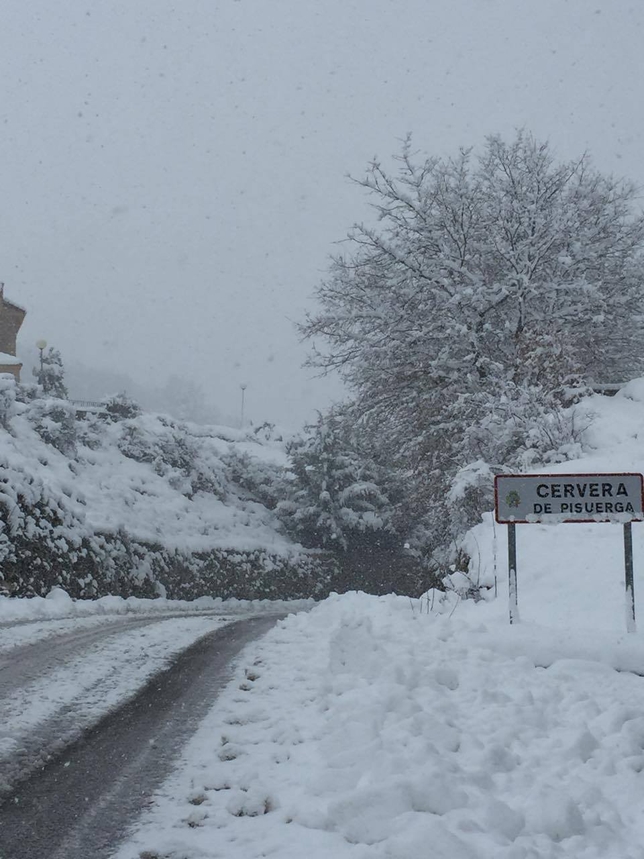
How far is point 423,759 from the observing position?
385 cm

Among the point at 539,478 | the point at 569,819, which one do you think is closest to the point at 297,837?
the point at 569,819

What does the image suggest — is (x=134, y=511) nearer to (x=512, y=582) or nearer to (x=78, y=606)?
(x=78, y=606)

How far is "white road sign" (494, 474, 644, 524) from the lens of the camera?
693cm

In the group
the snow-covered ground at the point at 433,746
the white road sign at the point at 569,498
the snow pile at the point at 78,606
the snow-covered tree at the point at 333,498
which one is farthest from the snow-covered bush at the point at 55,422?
the white road sign at the point at 569,498

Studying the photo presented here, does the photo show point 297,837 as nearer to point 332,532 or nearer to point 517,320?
point 517,320

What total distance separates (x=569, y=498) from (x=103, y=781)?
4946 mm

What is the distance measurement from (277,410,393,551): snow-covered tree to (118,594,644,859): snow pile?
2001 cm

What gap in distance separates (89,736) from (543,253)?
1426 centimetres

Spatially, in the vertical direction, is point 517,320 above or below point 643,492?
above

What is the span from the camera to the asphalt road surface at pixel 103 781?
3.19 metres

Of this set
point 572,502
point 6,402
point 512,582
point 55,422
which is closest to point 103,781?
point 512,582

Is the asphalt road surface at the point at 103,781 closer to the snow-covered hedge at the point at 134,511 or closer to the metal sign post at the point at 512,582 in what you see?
the metal sign post at the point at 512,582

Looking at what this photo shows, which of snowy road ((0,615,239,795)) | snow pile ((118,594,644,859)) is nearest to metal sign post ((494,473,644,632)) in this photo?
snow pile ((118,594,644,859))

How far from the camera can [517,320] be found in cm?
1641
